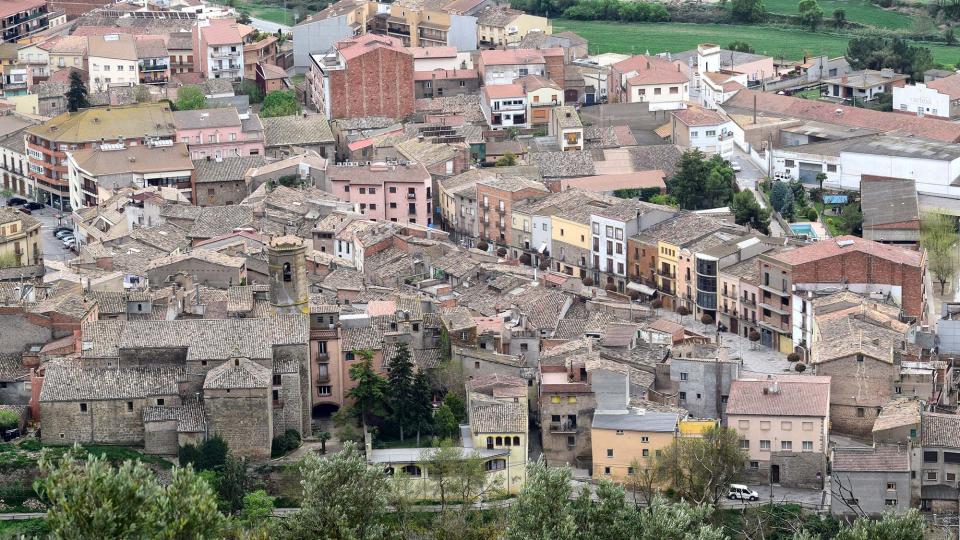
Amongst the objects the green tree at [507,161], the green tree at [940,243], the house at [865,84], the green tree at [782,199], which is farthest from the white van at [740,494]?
the house at [865,84]

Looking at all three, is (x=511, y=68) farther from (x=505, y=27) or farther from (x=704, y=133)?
(x=505, y=27)

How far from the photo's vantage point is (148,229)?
6694 cm

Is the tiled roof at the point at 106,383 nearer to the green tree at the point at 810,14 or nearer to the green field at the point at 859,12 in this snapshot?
the green tree at the point at 810,14

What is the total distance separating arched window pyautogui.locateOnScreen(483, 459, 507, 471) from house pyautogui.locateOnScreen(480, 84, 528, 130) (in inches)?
1393

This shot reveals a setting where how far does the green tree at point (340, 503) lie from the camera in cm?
3969

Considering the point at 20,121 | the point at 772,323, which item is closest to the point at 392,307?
the point at 772,323

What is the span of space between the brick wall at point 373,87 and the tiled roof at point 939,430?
1532 inches

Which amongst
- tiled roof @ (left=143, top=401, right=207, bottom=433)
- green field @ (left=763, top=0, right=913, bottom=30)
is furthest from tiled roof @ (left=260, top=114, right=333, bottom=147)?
green field @ (left=763, top=0, right=913, bottom=30)

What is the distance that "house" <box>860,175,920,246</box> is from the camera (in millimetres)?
70812

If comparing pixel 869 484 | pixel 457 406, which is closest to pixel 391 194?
pixel 457 406

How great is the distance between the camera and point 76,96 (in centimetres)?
8356

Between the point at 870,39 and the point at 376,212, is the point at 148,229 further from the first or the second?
the point at 870,39

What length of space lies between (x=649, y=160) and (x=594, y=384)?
89.7 feet

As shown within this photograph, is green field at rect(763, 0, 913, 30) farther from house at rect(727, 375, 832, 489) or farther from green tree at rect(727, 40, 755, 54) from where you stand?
house at rect(727, 375, 832, 489)
